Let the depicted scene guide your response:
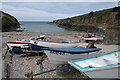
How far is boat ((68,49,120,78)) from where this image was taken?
7687 mm

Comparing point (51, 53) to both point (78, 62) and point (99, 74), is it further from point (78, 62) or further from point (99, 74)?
point (99, 74)

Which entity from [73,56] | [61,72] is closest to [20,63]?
[61,72]

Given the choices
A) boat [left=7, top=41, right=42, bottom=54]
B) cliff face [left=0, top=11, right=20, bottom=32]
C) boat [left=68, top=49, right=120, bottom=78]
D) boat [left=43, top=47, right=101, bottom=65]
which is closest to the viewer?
boat [left=68, top=49, right=120, bottom=78]

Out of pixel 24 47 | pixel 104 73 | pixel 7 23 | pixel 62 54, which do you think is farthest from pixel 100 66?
pixel 7 23

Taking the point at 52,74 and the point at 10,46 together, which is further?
the point at 10,46

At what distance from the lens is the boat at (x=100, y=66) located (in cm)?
769

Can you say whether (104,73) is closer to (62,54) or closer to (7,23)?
(62,54)

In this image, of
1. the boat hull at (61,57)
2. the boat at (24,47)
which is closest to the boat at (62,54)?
the boat hull at (61,57)

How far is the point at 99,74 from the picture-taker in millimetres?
7832

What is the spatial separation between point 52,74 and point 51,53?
2.03 meters

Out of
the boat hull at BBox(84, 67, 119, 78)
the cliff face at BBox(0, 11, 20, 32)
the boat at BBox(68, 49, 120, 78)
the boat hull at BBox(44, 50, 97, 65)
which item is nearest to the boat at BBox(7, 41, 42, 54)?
the boat hull at BBox(44, 50, 97, 65)

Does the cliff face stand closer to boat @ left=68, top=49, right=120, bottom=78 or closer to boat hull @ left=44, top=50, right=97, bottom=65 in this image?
boat hull @ left=44, top=50, right=97, bottom=65

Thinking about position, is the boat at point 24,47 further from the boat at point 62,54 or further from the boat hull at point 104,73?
the boat hull at point 104,73

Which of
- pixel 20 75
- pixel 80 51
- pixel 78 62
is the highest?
pixel 80 51
